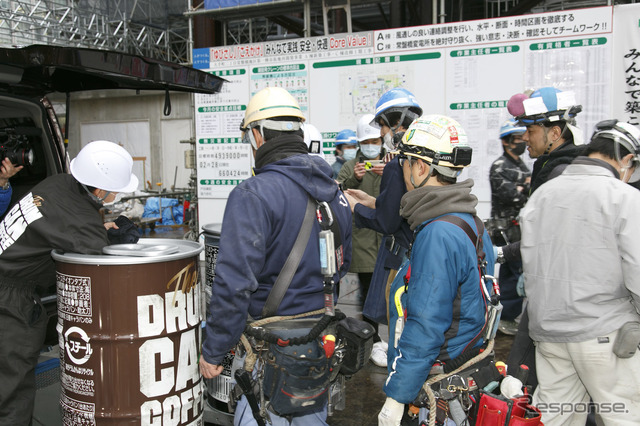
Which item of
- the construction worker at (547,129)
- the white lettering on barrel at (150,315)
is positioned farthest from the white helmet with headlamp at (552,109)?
the white lettering on barrel at (150,315)

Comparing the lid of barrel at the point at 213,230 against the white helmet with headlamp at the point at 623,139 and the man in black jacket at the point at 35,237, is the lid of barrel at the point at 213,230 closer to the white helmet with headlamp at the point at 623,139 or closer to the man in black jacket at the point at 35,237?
the man in black jacket at the point at 35,237

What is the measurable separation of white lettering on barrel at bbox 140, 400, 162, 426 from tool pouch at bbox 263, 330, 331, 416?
2.13 ft

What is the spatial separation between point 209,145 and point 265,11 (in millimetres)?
2048

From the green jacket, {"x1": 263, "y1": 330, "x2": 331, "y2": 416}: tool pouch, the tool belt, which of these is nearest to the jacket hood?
the tool belt

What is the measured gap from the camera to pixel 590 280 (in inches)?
97.4

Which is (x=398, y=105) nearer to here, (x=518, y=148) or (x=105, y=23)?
(x=518, y=148)

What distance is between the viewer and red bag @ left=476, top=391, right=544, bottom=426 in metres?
2.12

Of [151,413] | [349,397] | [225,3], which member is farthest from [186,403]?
[225,3]

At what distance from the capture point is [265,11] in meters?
7.29

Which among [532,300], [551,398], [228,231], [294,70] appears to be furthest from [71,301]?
[294,70]

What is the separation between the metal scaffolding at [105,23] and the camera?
1644 cm

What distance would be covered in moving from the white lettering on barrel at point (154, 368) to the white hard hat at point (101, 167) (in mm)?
855

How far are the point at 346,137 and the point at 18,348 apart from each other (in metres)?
4.31

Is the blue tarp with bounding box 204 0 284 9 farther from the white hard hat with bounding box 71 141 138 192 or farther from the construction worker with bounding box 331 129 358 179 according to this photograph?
the white hard hat with bounding box 71 141 138 192
